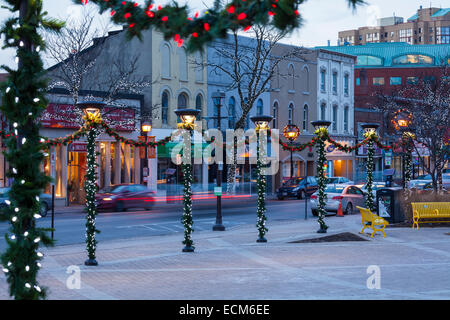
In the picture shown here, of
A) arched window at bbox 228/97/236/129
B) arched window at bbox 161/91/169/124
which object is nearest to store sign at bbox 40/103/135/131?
arched window at bbox 161/91/169/124

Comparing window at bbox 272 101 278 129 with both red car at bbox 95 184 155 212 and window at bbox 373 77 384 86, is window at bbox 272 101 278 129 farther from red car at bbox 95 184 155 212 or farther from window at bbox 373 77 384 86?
window at bbox 373 77 384 86

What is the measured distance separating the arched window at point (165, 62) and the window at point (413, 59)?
6918 centimetres

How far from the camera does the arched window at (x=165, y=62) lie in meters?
41.8

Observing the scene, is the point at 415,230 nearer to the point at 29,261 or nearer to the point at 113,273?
the point at 113,273

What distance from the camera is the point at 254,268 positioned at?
14586mm

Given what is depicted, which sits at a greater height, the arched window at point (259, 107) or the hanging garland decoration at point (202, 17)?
the arched window at point (259, 107)

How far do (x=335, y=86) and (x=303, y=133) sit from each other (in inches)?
277

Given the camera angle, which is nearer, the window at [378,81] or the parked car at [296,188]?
the parked car at [296,188]

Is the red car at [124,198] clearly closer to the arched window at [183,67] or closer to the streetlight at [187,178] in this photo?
the arched window at [183,67]

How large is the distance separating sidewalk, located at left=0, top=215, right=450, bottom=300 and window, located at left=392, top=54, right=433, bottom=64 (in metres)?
87.0

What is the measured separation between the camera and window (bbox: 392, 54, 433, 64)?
338 ft

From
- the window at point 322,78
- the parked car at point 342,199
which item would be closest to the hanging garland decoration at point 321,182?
the parked car at point 342,199

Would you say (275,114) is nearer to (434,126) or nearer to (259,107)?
(259,107)
